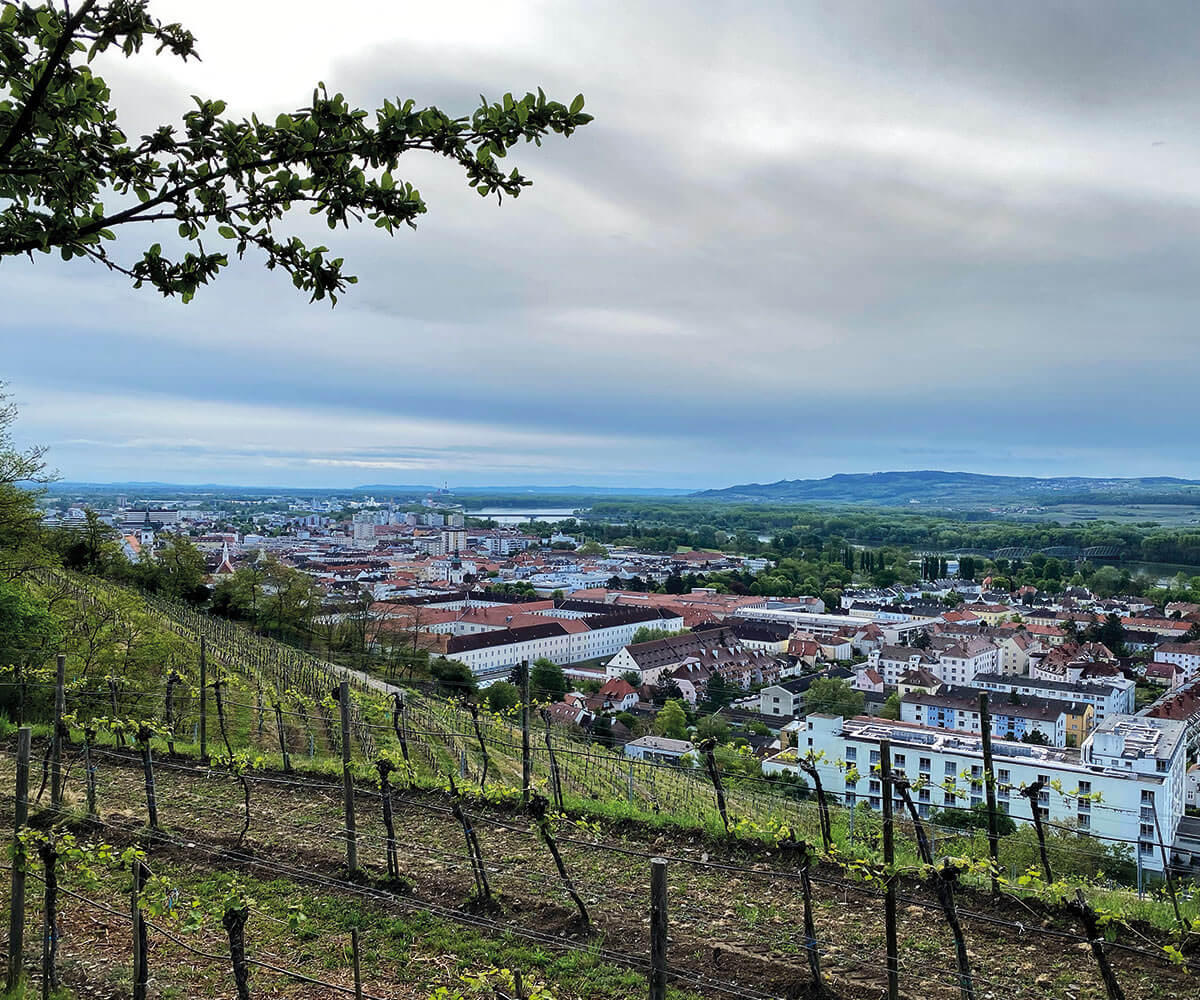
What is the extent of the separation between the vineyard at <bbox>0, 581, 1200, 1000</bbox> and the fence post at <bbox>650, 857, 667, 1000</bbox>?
1 centimetres

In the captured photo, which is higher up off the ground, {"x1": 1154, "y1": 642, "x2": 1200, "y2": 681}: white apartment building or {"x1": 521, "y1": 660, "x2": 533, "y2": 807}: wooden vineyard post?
{"x1": 521, "y1": 660, "x2": 533, "y2": 807}: wooden vineyard post

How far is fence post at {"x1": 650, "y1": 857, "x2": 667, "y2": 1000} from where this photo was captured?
3922 millimetres

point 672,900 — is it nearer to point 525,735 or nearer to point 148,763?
point 525,735

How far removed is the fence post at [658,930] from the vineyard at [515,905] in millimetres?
11

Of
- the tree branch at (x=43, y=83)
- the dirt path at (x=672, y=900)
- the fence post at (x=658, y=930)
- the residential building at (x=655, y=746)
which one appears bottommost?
the residential building at (x=655, y=746)

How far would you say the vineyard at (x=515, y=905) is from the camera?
4859mm

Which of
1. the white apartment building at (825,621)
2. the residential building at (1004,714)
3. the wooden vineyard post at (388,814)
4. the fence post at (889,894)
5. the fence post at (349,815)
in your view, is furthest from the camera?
the white apartment building at (825,621)

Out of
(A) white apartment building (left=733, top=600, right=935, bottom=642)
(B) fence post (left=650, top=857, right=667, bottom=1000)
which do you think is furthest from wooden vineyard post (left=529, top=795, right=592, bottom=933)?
(A) white apartment building (left=733, top=600, right=935, bottom=642)

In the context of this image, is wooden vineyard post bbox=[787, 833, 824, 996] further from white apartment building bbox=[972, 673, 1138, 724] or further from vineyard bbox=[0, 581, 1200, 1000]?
white apartment building bbox=[972, 673, 1138, 724]

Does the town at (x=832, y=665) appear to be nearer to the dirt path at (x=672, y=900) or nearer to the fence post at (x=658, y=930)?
the dirt path at (x=672, y=900)

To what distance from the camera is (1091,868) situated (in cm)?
1384

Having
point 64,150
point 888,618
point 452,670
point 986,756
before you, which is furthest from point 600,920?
point 888,618

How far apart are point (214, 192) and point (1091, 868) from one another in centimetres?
1629

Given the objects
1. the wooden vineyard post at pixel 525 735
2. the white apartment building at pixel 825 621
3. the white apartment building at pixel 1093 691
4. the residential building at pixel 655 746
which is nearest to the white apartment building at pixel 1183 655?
the white apartment building at pixel 1093 691
